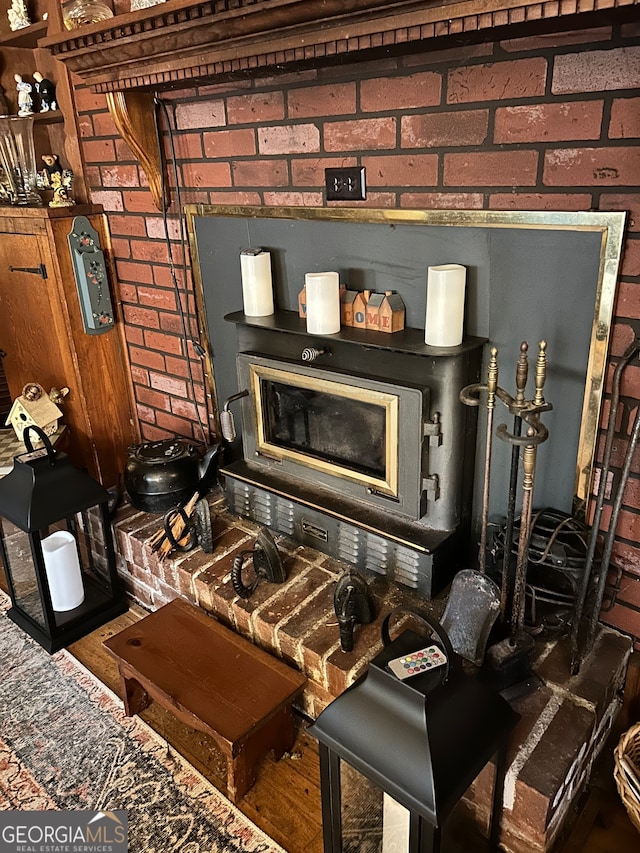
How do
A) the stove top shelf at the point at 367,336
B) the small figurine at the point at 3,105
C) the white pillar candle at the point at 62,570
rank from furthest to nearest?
the small figurine at the point at 3,105 < the white pillar candle at the point at 62,570 < the stove top shelf at the point at 367,336

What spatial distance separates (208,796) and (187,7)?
5.53 ft

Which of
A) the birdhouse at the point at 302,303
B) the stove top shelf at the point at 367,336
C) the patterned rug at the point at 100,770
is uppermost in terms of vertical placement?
the birdhouse at the point at 302,303

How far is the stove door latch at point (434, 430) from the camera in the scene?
156cm

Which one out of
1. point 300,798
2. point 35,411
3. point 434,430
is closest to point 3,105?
point 35,411

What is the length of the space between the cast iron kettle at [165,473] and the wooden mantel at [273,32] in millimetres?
1056

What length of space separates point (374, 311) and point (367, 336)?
69 millimetres

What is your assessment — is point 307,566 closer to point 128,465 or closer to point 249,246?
point 128,465

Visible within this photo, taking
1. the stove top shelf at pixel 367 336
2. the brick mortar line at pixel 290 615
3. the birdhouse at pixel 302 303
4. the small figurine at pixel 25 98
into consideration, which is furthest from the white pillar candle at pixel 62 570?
the small figurine at pixel 25 98

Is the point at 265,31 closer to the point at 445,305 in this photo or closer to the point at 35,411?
the point at 445,305

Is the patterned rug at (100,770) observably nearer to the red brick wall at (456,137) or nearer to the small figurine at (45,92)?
the red brick wall at (456,137)

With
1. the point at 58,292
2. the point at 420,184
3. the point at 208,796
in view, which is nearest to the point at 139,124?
the point at 58,292

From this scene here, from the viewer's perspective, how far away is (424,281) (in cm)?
159

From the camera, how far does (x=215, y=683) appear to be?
156 cm

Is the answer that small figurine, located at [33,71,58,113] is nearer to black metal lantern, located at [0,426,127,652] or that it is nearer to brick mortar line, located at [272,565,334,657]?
black metal lantern, located at [0,426,127,652]
